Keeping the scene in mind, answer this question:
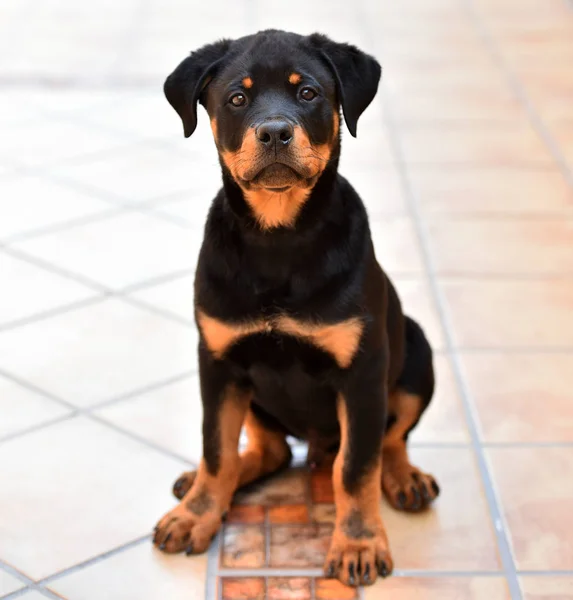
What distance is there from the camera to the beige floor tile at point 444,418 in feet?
8.66

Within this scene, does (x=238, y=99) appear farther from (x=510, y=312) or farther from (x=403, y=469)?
(x=510, y=312)

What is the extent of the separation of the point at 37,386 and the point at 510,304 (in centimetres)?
151

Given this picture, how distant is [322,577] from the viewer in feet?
7.09

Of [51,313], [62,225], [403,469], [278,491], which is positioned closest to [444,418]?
[403,469]

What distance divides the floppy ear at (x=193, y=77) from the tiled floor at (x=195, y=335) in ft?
3.05

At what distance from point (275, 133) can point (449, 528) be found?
3.32 ft

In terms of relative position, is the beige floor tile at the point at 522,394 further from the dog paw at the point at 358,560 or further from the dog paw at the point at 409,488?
the dog paw at the point at 358,560

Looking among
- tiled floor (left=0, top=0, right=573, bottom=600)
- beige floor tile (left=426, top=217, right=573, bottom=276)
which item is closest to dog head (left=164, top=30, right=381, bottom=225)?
tiled floor (left=0, top=0, right=573, bottom=600)

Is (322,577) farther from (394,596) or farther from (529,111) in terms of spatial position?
(529,111)

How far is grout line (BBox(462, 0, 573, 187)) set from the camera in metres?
4.46

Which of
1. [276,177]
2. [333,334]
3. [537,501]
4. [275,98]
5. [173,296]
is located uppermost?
[275,98]

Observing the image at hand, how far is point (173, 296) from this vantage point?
332 cm

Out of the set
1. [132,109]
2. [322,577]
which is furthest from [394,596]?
[132,109]

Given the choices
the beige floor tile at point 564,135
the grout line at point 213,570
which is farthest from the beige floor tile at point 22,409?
the beige floor tile at point 564,135
